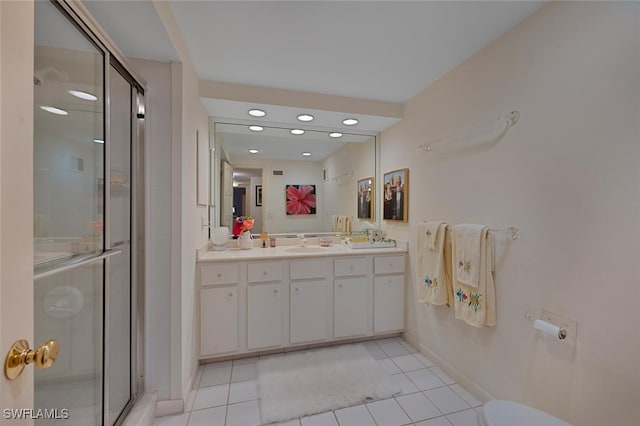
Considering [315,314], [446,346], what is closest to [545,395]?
[446,346]

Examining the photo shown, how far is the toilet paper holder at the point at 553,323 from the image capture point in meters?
1.24

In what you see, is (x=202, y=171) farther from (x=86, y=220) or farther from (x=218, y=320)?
(x=218, y=320)

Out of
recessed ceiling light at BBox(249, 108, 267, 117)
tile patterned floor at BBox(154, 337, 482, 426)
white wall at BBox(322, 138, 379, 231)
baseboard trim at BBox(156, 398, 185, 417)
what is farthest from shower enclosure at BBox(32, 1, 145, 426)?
white wall at BBox(322, 138, 379, 231)

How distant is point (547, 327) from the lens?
1276mm

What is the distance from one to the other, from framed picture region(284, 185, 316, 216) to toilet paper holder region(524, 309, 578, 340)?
213 cm

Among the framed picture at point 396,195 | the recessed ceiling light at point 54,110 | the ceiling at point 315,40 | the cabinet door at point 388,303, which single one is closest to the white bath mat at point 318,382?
the cabinet door at point 388,303

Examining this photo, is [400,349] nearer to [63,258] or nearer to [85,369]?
[85,369]

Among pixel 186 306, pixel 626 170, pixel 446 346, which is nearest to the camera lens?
pixel 626 170

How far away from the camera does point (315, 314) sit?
2.32 metres

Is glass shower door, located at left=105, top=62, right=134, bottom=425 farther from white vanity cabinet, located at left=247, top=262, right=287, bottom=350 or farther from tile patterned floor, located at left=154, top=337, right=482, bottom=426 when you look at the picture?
white vanity cabinet, located at left=247, top=262, right=287, bottom=350

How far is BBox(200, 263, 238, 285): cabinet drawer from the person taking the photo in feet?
6.73

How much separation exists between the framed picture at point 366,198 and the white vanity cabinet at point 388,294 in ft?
2.25

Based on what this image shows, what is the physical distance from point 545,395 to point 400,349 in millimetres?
1168
